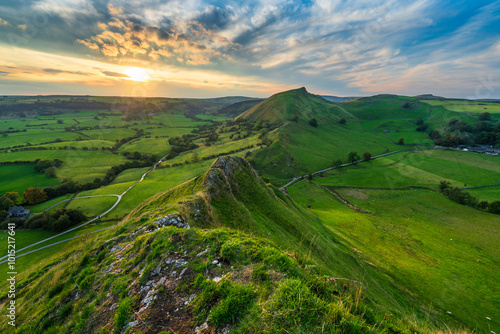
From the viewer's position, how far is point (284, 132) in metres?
161

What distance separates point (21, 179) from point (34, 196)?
39938mm

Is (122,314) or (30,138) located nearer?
(122,314)

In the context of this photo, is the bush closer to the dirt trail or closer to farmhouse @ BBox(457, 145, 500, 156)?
the dirt trail

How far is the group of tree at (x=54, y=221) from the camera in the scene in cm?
6238

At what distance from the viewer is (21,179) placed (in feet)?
342

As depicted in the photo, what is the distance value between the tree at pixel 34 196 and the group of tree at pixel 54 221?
26.3 meters

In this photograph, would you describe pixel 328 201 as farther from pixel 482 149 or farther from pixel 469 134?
pixel 469 134

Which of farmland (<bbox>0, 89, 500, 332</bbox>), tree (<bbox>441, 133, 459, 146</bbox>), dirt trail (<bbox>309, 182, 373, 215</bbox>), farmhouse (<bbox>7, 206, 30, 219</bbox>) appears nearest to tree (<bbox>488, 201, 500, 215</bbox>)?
farmland (<bbox>0, 89, 500, 332</bbox>)

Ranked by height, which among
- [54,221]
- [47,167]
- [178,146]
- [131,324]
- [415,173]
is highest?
[131,324]

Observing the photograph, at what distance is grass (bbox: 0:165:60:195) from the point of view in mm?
95875

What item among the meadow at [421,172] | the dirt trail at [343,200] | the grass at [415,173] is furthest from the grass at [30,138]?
the grass at [415,173]

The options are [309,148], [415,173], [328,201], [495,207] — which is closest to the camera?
[495,207]

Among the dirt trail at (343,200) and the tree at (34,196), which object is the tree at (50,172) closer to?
the tree at (34,196)

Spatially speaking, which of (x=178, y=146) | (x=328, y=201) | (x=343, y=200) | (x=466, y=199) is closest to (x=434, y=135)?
(x=466, y=199)
